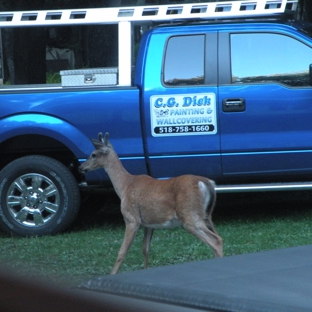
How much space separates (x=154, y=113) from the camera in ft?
23.9

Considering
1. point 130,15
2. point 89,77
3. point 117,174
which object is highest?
point 130,15

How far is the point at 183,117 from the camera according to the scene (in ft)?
23.8

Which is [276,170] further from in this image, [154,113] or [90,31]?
[90,31]

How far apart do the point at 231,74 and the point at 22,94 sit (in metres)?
1.97

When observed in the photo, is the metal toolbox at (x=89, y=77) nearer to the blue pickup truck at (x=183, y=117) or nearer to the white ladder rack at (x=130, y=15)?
the blue pickup truck at (x=183, y=117)

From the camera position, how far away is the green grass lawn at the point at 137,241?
6566mm

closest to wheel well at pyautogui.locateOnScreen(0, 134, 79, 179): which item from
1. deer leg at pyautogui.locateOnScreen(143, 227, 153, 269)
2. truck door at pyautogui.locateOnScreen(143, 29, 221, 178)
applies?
truck door at pyautogui.locateOnScreen(143, 29, 221, 178)

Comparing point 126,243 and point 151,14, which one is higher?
point 151,14

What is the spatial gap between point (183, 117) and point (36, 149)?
160 cm

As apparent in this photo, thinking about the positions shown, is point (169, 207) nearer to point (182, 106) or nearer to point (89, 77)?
point (182, 106)

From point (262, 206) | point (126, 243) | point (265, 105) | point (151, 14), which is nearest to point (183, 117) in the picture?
Result: point (265, 105)

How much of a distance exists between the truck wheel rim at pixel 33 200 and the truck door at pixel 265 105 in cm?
166

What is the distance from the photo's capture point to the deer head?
22.3ft

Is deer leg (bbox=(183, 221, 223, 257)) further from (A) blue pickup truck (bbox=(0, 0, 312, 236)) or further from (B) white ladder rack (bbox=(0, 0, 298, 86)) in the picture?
(B) white ladder rack (bbox=(0, 0, 298, 86))
